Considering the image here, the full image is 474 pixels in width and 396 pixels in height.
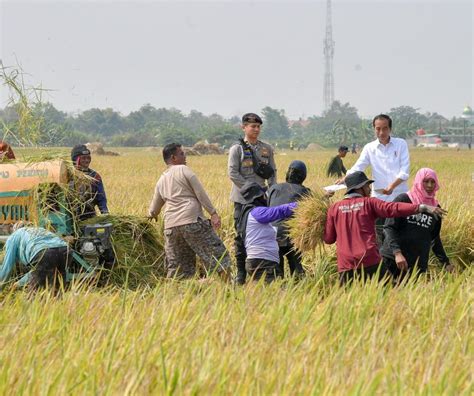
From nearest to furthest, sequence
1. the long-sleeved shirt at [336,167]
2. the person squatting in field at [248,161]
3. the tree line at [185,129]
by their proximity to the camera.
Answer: the person squatting in field at [248,161], the long-sleeved shirt at [336,167], the tree line at [185,129]

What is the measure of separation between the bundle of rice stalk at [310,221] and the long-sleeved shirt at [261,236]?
0.20m

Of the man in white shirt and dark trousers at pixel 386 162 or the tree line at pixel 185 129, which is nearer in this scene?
the man in white shirt and dark trousers at pixel 386 162

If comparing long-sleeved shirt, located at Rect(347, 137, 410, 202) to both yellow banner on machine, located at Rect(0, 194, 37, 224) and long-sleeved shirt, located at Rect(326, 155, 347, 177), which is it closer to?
yellow banner on machine, located at Rect(0, 194, 37, 224)

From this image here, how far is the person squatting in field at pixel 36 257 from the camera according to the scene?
6.07 metres

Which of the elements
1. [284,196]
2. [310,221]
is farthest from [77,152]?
[310,221]

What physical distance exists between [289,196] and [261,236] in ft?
1.66

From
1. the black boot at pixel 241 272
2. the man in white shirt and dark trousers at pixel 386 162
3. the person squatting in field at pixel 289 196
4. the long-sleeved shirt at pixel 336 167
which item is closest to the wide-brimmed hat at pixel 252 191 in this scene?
the person squatting in field at pixel 289 196

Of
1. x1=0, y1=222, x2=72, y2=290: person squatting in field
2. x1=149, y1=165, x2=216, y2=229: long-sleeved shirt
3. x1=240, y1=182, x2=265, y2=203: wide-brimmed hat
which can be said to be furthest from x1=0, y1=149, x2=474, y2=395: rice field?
x1=149, y1=165, x2=216, y2=229: long-sleeved shirt

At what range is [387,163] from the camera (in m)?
7.39

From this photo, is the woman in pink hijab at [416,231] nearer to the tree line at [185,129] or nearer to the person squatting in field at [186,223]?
the person squatting in field at [186,223]

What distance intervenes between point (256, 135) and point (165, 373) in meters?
4.48

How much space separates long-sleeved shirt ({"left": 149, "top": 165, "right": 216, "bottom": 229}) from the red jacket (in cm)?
139

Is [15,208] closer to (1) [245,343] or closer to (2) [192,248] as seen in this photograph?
(2) [192,248]

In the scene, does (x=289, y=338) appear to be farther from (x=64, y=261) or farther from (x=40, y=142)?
(x=40, y=142)
